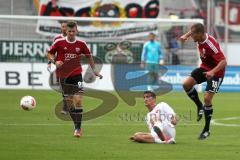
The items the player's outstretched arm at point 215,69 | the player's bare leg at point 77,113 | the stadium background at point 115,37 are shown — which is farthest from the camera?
the stadium background at point 115,37

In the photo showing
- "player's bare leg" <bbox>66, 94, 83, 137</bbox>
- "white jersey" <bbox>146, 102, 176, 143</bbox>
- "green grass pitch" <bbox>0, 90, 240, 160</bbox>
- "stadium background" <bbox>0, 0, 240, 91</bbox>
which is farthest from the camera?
"stadium background" <bbox>0, 0, 240, 91</bbox>

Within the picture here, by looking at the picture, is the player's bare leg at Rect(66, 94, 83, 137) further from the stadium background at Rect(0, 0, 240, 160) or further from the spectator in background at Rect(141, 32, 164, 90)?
the spectator in background at Rect(141, 32, 164, 90)

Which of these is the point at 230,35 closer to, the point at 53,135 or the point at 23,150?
the point at 53,135

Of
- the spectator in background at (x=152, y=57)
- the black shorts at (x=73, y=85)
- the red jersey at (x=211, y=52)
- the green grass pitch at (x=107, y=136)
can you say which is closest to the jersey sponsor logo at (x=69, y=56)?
the black shorts at (x=73, y=85)

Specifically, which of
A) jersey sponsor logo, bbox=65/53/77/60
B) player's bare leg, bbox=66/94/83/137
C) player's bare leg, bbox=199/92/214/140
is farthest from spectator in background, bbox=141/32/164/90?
player's bare leg, bbox=199/92/214/140

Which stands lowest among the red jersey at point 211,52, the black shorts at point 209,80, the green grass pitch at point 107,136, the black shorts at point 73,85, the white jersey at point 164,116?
the green grass pitch at point 107,136

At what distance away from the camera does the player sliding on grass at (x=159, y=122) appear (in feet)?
52.0

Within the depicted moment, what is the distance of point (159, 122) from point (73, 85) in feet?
11.0

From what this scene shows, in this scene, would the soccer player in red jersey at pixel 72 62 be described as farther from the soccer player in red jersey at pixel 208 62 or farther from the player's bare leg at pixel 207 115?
the player's bare leg at pixel 207 115

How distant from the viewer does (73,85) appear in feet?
61.1

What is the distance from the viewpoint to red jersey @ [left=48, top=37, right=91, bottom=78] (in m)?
18.2

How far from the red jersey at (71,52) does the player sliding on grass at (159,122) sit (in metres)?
2.54

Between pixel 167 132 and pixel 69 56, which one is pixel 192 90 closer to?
pixel 167 132

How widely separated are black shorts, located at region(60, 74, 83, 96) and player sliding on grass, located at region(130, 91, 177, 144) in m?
2.35
